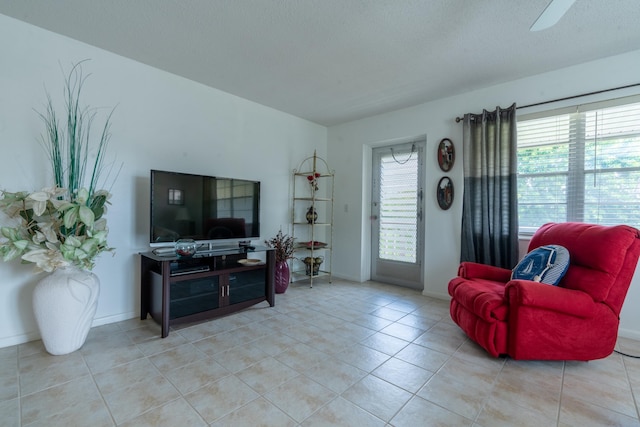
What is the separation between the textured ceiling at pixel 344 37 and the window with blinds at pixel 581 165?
51 cm

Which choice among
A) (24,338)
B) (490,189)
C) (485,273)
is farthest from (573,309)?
(24,338)

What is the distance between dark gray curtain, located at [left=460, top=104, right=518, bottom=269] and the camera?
9.73 ft

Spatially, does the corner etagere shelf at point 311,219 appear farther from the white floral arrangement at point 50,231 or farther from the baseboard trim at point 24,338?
the white floral arrangement at point 50,231

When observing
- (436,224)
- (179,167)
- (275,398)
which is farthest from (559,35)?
(179,167)

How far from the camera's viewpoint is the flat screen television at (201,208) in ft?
8.68

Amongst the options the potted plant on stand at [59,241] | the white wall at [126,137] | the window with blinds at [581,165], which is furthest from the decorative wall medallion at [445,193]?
the potted plant on stand at [59,241]

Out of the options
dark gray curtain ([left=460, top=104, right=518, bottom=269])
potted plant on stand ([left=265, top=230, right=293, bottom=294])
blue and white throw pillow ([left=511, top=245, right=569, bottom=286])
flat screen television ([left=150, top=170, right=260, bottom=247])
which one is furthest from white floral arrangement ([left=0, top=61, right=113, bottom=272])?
dark gray curtain ([left=460, top=104, right=518, bottom=269])

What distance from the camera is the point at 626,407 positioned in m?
1.60

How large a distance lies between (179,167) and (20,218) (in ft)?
4.12

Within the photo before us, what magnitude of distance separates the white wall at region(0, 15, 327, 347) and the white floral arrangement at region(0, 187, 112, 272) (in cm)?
36

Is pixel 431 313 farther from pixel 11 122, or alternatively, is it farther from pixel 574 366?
pixel 11 122

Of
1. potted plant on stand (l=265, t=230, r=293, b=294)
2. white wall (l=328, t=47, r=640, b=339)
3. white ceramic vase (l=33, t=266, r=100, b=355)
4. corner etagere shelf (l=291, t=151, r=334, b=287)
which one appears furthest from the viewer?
corner etagere shelf (l=291, t=151, r=334, b=287)

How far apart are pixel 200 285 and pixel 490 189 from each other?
118 inches

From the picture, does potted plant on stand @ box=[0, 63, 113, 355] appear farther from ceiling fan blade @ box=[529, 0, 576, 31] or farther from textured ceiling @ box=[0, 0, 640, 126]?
ceiling fan blade @ box=[529, 0, 576, 31]
